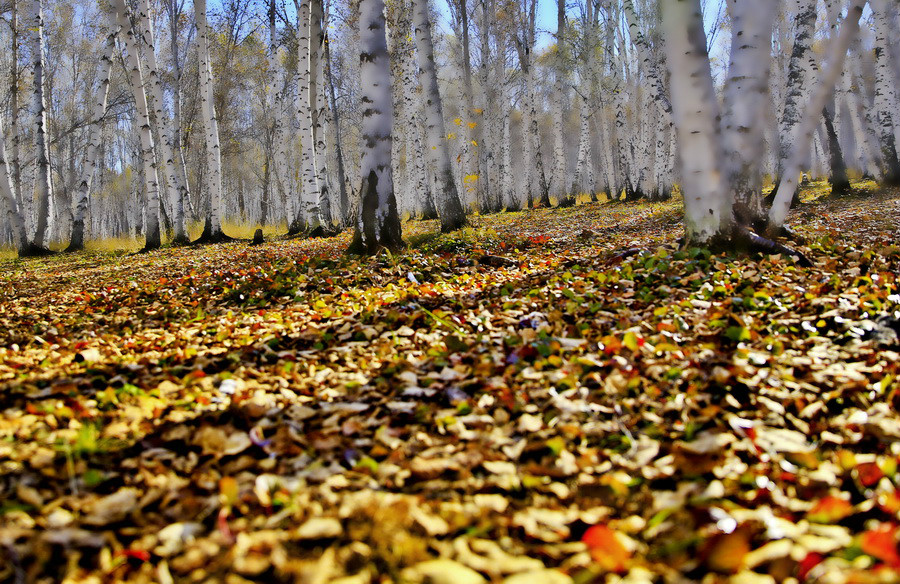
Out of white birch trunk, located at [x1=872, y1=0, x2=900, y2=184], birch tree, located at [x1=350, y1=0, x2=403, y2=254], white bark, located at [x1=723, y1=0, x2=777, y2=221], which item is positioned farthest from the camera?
white birch trunk, located at [x1=872, y1=0, x2=900, y2=184]

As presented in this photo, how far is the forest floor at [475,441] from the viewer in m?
1.21

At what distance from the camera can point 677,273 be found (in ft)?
13.6

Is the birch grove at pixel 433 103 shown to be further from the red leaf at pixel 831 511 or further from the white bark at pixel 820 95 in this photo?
the red leaf at pixel 831 511

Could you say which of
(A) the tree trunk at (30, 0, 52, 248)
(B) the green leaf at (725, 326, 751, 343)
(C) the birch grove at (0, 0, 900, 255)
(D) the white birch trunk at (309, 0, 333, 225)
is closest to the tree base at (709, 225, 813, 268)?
(C) the birch grove at (0, 0, 900, 255)

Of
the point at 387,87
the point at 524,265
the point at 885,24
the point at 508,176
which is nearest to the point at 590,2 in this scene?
the point at 508,176

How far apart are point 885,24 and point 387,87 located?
11.0 metres

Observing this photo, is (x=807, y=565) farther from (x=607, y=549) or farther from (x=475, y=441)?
(x=475, y=441)

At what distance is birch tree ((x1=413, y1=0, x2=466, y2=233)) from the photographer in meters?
8.83

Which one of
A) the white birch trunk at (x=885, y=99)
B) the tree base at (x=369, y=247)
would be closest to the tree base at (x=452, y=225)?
the tree base at (x=369, y=247)

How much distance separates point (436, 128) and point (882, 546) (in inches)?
348

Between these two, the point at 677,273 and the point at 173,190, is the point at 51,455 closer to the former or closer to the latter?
the point at 677,273

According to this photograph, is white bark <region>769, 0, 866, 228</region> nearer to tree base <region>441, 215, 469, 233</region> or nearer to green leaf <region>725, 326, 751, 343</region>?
green leaf <region>725, 326, 751, 343</region>

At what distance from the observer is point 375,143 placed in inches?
238

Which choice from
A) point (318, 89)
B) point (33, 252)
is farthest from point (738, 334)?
point (33, 252)
